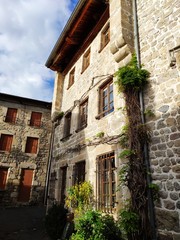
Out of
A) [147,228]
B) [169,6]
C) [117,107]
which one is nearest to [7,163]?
[117,107]

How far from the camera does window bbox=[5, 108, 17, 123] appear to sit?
1586 cm

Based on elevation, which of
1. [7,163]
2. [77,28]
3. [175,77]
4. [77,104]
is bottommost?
[7,163]

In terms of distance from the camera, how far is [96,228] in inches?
160

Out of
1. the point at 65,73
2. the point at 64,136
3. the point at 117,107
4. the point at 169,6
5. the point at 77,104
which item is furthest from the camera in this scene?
the point at 65,73

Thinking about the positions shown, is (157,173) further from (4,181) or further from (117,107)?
(4,181)

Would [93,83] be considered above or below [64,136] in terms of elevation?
above

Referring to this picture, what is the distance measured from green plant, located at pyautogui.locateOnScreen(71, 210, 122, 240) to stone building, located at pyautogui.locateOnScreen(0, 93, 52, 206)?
1121cm

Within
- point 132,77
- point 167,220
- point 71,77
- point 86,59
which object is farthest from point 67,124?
point 167,220

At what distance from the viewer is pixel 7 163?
14.5m

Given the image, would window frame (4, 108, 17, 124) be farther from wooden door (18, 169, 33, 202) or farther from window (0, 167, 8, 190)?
wooden door (18, 169, 33, 202)

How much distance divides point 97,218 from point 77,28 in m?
7.94

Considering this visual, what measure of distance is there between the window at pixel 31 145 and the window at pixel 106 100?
10924 mm

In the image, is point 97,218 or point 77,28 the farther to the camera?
point 77,28

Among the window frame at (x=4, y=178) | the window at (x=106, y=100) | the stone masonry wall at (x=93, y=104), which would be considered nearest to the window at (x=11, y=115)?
the window frame at (x=4, y=178)
